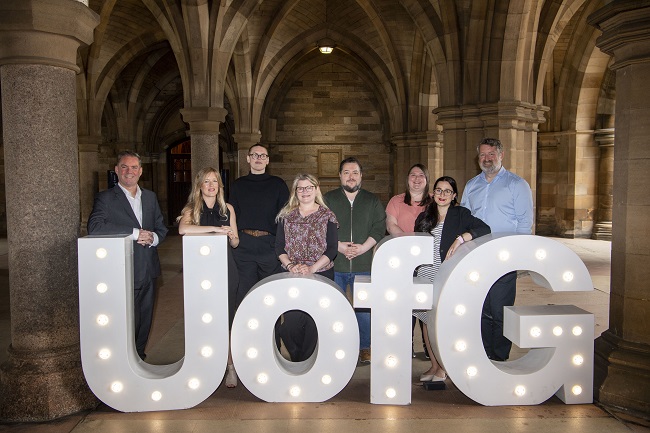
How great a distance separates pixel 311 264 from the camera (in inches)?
151

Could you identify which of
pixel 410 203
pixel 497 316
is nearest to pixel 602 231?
pixel 497 316

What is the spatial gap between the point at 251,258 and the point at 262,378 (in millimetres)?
1007

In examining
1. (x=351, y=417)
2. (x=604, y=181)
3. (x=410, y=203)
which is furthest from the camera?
(x=604, y=181)

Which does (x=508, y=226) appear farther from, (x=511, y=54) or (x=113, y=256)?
(x=511, y=54)

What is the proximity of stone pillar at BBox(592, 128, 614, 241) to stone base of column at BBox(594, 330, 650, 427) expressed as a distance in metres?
11.3

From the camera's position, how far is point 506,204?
4191 mm

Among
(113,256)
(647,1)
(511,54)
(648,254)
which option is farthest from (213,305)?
(511,54)

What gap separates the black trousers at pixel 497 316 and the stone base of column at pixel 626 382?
67 centimetres

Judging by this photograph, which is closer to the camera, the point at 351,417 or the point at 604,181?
the point at 351,417

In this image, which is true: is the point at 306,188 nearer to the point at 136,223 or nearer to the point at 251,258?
the point at 251,258

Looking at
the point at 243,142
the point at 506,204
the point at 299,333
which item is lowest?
the point at 299,333

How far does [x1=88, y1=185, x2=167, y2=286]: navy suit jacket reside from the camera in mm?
3777

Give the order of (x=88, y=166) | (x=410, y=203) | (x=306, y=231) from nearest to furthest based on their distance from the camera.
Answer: (x=306, y=231) → (x=410, y=203) → (x=88, y=166)

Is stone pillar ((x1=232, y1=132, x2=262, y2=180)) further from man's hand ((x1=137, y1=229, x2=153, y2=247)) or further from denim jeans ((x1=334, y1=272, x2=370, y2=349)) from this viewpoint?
man's hand ((x1=137, y1=229, x2=153, y2=247))
